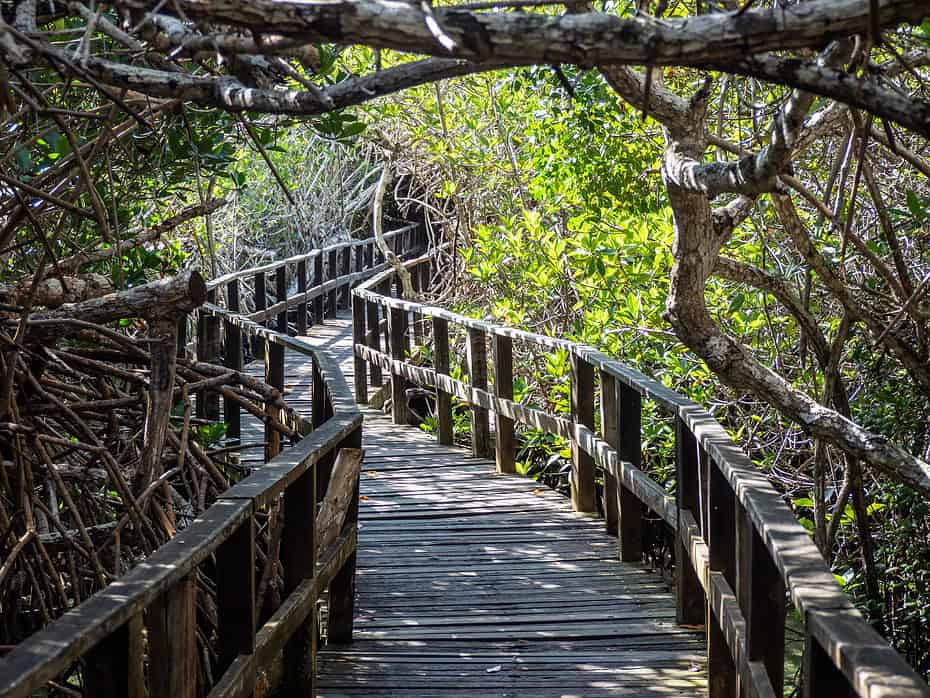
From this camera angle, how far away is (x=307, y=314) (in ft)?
58.7

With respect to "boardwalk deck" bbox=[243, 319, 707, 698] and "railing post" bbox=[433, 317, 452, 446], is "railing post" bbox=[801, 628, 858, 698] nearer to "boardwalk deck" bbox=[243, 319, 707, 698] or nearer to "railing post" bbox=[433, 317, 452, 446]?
"boardwalk deck" bbox=[243, 319, 707, 698]

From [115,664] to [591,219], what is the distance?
281 inches

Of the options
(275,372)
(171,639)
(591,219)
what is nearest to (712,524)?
(171,639)

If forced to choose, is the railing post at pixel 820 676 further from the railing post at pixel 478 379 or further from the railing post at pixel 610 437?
the railing post at pixel 478 379

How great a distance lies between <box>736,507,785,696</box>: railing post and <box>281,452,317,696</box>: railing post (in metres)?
1.63

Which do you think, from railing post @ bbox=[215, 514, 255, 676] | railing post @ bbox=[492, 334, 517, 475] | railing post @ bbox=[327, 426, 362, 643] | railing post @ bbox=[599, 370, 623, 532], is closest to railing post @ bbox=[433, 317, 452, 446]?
railing post @ bbox=[492, 334, 517, 475]

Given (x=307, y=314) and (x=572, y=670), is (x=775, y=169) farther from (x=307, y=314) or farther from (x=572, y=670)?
(x=307, y=314)

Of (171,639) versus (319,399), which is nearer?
(171,639)

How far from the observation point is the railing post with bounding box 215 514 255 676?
131 inches

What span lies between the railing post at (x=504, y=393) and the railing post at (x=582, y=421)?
1198 millimetres

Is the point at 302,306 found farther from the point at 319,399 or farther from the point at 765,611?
the point at 765,611

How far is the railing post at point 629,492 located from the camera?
19.8ft

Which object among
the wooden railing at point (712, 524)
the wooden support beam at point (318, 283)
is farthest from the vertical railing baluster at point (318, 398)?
the wooden support beam at point (318, 283)

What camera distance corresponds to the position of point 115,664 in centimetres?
236
